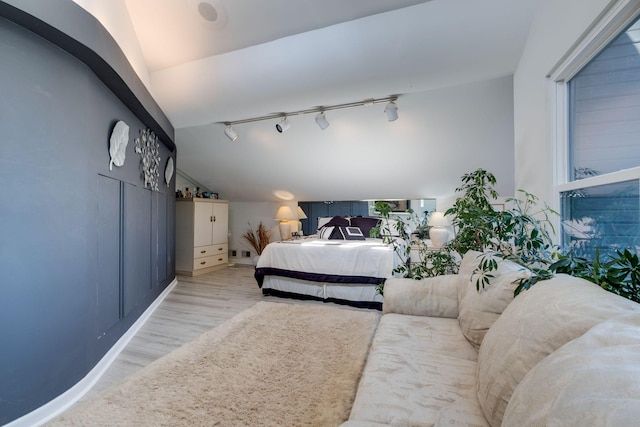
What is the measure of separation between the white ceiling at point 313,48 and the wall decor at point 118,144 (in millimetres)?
925

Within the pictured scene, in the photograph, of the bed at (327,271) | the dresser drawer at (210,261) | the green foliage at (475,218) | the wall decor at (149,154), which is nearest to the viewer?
the green foliage at (475,218)

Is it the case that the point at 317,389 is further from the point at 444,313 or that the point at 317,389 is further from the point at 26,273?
the point at 26,273

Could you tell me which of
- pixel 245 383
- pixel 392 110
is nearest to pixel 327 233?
pixel 392 110

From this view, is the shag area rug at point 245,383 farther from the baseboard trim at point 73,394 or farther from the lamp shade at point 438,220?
the lamp shade at point 438,220

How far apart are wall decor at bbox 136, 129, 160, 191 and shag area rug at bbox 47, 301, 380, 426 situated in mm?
1784

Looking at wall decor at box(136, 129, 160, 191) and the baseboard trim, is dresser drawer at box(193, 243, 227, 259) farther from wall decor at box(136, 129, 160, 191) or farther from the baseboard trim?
the baseboard trim

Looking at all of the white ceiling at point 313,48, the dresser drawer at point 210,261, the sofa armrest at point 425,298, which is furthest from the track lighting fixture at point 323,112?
the dresser drawer at point 210,261

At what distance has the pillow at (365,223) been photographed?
4730mm

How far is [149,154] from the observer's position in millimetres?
2965

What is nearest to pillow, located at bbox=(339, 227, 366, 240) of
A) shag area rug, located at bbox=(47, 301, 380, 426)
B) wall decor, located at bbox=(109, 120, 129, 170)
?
shag area rug, located at bbox=(47, 301, 380, 426)

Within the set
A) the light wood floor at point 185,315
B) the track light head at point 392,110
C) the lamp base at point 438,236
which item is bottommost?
the light wood floor at point 185,315

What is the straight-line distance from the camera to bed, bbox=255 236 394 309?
3.18 metres

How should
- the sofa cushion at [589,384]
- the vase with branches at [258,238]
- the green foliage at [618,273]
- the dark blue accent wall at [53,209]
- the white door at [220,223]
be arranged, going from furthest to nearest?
the vase with branches at [258,238]
the white door at [220,223]
the dark blue accent wall at [53,209]
the green foliage at [618,273]
the sofa cushion at [589,384]

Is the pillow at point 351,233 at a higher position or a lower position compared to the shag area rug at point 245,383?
higher
